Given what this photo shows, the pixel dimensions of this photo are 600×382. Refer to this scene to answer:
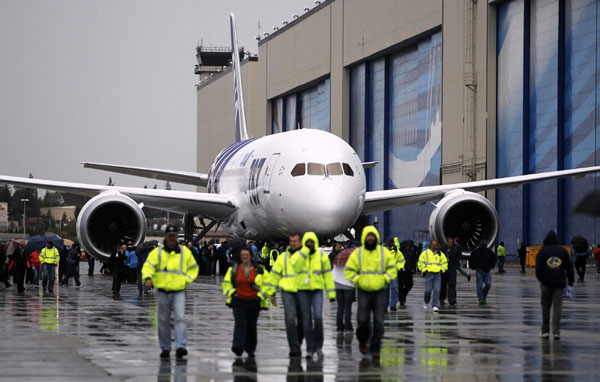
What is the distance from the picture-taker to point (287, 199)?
26328 millimetres

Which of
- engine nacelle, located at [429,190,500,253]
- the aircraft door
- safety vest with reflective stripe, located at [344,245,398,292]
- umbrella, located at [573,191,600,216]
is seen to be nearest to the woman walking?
safety vest with reflective stripe, located at [344,245,398,292]

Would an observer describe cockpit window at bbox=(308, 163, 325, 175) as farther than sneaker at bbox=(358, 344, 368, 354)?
Yes

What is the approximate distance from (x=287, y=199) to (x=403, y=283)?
534 centimetres

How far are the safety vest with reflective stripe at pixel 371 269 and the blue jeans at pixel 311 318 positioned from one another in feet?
1.64

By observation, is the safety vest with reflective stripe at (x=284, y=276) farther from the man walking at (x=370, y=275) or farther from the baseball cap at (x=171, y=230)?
the baseball cap at (x=171, y=230)

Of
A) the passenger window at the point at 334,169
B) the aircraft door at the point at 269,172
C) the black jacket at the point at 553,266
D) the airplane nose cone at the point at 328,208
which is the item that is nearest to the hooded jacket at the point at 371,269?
the black jacket at the point at 553,266

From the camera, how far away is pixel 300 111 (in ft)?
263

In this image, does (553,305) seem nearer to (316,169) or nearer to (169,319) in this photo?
(169,319)

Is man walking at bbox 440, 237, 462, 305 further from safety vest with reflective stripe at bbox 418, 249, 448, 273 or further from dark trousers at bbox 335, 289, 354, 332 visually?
dark trousers at bbox 335, 289, 354, 332

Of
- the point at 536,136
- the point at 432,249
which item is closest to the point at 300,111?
the point at 536,136

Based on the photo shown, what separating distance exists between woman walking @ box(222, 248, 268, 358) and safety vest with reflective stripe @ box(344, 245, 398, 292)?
115 centimetres

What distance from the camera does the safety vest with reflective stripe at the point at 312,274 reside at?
12.8 metres

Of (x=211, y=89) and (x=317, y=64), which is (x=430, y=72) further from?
(x=211, y=89)

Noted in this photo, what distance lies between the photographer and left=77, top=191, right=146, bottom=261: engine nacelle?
1119 inches
